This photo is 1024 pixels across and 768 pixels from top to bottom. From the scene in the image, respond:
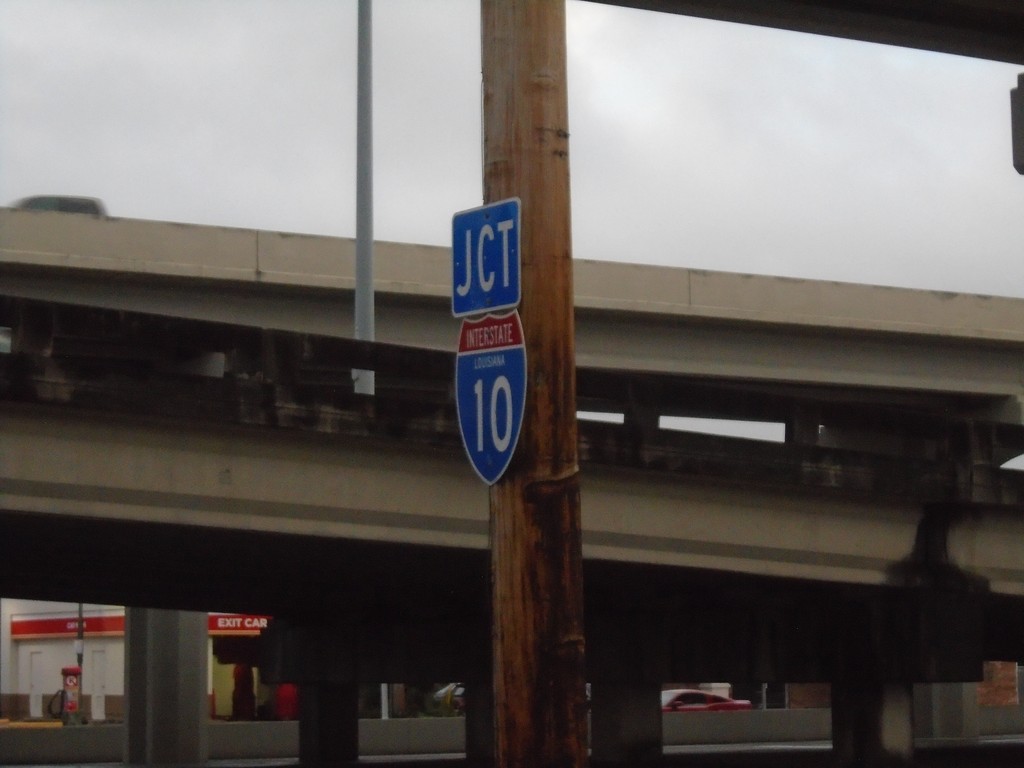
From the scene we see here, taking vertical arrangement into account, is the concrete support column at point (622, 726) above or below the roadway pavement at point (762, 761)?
above

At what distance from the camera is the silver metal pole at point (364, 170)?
2222cm

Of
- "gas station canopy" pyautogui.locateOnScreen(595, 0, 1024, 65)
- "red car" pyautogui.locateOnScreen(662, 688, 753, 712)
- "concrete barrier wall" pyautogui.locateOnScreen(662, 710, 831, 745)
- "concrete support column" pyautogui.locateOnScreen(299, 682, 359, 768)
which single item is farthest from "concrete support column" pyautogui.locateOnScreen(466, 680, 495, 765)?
"red car" pyautogui.locateOnScreen(662, 688, 753, 712)

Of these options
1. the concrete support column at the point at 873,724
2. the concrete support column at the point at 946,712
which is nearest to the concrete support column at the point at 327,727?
the concrete support column at the point at 873,724

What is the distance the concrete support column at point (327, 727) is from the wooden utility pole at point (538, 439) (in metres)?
23.6

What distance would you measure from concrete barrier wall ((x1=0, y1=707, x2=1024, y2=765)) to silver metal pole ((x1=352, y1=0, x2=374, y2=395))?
15.4 metres

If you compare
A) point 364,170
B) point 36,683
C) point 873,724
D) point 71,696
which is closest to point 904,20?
point 364,170

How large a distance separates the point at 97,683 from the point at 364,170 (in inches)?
1763

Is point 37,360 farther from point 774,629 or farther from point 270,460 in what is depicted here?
point 774,629

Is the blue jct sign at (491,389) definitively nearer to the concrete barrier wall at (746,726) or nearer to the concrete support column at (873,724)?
the concrete support column at (873,724)

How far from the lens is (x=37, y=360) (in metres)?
14.8

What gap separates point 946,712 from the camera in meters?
44.6

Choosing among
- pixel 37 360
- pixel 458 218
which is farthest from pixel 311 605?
pixel 458 218

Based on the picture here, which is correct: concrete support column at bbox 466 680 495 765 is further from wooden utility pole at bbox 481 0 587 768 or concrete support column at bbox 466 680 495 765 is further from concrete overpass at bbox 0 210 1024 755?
wooden utility pole at bbox 481 0 587 768

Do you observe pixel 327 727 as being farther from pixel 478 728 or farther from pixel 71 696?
pixel 71 696
